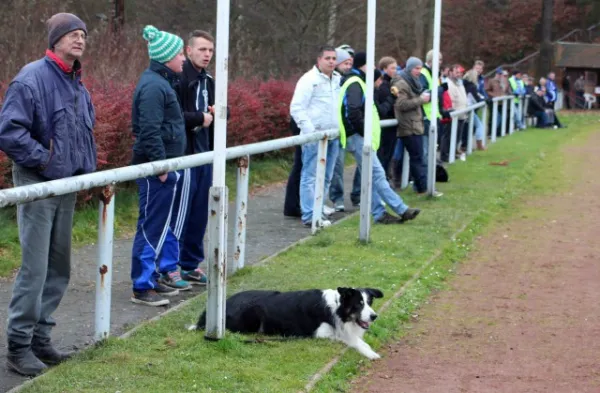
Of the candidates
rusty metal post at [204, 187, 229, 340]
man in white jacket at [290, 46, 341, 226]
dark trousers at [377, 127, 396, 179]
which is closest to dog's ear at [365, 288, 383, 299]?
rusty metal post at [204, 187, 229, 340]

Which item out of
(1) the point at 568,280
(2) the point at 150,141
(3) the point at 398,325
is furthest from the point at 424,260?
(2) the point at 150,141

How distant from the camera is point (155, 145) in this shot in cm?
781

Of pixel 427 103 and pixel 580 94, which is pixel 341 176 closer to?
pixel 427 103

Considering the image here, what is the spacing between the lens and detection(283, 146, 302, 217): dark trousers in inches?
505

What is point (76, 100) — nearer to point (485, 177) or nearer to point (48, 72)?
point (48, 72)

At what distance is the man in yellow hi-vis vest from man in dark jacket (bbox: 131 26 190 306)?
394 cm

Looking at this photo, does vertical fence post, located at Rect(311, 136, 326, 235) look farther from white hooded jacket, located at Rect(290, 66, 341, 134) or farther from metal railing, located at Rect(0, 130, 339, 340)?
metal railing, located at Rect(0, 130, 339, 340)

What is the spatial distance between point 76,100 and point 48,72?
24cm

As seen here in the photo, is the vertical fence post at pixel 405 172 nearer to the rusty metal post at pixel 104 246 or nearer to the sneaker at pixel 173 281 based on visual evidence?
the sneaker at pixel 173 281

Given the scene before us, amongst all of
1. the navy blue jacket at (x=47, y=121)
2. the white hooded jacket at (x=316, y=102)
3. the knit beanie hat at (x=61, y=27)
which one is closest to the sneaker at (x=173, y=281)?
the navy blue jacket at (x=47, y=121)

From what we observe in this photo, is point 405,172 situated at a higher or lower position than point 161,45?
lower

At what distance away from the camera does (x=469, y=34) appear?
56.3m

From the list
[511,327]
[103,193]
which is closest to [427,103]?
[511,327]

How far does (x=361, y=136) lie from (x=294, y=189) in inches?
47.9
